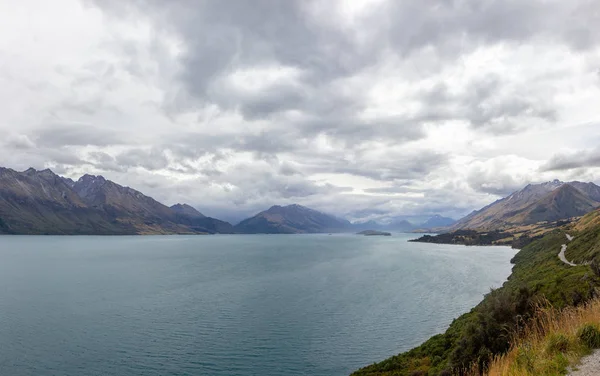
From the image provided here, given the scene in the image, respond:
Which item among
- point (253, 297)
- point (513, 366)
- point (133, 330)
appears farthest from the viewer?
point (253, 297)

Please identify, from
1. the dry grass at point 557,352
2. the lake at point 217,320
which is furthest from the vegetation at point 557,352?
the lake at point 217,320

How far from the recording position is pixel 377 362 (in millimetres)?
54656

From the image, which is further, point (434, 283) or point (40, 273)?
point (40, 273)

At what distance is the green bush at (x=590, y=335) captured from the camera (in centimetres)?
1503

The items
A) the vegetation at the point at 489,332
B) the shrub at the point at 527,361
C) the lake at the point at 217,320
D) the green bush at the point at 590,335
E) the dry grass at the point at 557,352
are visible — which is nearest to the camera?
the dry grass at the point at 557,352

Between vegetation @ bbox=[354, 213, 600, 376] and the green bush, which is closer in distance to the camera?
the green bush

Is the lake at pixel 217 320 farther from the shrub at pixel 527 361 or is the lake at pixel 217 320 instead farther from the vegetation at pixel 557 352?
the shrub at pixel 527 361

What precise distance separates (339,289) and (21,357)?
82732mm

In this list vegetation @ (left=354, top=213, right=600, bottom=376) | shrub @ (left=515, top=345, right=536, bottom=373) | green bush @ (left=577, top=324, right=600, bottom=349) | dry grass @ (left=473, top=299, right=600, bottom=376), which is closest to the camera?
dry grass @ (left=473, top=299, right=600, bottom=376)

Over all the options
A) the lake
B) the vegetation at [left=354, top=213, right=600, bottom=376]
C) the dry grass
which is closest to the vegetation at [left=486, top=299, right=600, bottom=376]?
the dry grass

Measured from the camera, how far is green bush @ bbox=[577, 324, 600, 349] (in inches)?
592

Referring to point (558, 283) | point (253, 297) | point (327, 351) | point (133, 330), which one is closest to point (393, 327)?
point (327, 351)

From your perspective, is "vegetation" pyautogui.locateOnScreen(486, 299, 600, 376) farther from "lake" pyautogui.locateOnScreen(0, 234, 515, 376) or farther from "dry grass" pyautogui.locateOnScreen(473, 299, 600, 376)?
"lake" pyautogui.locateOnScreen(0, 234, 515, 376)

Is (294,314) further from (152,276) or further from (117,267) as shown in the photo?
(117,267)
